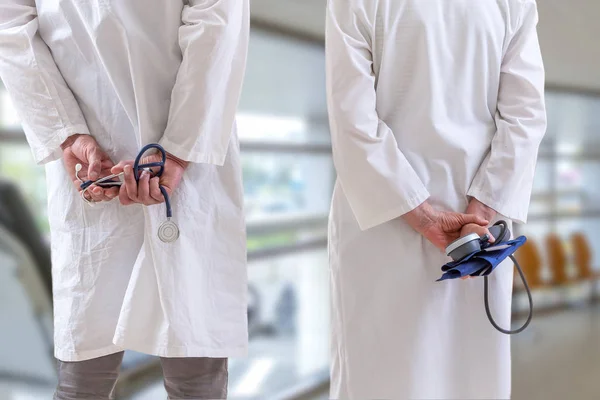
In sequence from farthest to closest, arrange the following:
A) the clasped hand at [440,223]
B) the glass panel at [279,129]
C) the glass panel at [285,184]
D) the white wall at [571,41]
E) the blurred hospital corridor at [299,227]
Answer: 1. the glass panel at [285,184]
2. the glass panel at [279,129]
3. the blurred hospital corridor at [299,227]
4. the white wall at [571,41]
5. the clasped hand at [440,223]

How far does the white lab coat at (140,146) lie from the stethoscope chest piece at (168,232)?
0.6 inches

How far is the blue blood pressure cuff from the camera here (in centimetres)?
133

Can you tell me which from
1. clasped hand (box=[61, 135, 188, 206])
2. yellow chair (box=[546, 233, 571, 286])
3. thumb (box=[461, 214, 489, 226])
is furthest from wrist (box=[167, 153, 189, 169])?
yellow chair (box=[546, 233, 571, 286])

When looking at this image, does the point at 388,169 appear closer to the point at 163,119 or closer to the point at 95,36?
the point at 163,119

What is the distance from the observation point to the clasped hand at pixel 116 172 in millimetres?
1323

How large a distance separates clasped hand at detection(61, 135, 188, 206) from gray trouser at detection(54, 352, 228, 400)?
37 cm

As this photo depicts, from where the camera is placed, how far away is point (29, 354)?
2.65 meters

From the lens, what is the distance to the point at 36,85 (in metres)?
1.45

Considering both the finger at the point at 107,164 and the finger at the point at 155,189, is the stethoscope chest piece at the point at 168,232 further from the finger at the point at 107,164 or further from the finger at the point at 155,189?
the finger at the point at 107,164

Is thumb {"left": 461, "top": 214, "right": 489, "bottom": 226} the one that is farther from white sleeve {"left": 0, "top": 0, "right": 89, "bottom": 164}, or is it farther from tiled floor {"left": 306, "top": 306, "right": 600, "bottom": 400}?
tiled floor {"left": 306, "top": 306, "right": 600, "bottom": 400}

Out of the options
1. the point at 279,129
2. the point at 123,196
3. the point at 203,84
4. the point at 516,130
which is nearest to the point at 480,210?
the point at 516,130

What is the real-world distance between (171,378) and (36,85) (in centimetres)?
72

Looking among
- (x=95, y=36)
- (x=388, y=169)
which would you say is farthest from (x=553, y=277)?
(x=95, y=36)

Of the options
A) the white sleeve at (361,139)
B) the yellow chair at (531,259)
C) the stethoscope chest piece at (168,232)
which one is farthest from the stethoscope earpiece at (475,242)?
the yellow chair at (531,259)
